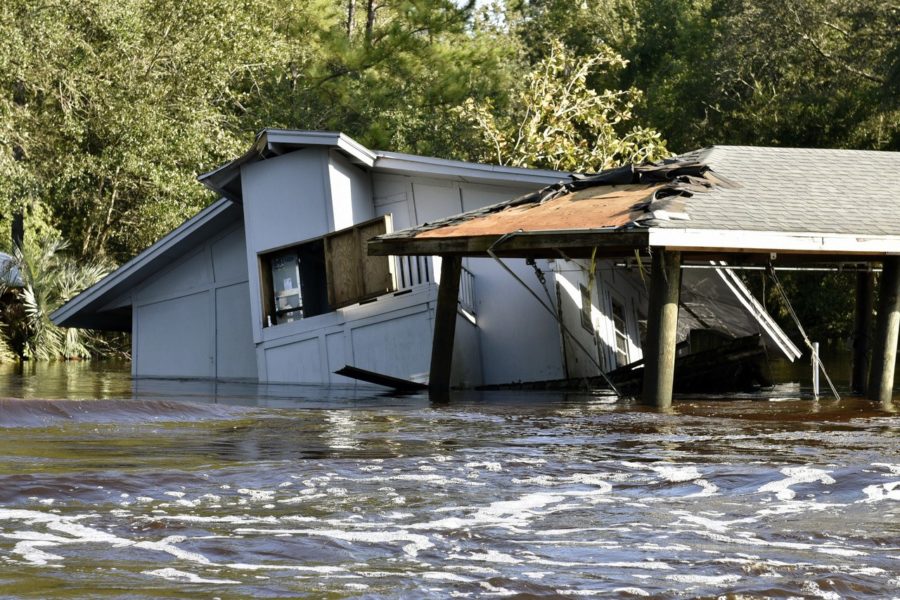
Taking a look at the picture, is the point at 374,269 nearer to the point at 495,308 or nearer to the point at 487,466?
the point at 495,308

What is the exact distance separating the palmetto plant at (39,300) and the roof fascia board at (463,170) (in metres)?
A: 14.9

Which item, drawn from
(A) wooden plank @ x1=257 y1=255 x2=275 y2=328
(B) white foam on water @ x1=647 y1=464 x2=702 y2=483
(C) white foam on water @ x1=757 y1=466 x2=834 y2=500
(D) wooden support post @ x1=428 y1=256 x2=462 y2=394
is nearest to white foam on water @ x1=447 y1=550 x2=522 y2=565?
(C) white foam on water @ x1=757 y1=466 x2=834 y2=500

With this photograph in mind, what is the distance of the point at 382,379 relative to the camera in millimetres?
18844

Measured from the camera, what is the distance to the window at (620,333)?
22.0 m

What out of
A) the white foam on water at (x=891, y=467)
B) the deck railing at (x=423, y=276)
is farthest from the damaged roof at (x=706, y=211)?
the white foam on water at (x=891, y=467)

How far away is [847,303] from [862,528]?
107 feet

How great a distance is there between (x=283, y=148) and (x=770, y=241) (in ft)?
30.9

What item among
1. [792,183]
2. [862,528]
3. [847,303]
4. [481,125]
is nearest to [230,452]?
[862,528]

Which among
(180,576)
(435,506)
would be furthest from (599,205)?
(180,576)

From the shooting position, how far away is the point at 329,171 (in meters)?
20.5

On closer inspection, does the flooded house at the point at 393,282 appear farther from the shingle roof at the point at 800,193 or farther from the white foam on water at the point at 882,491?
the white foam on water at the point at 882,491

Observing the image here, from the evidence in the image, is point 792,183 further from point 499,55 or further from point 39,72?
point 499,55

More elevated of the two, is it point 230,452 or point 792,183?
point 792,183

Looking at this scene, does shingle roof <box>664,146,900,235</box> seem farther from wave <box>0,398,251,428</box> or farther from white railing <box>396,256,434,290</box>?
wave <box>0,398,251,428</box>
